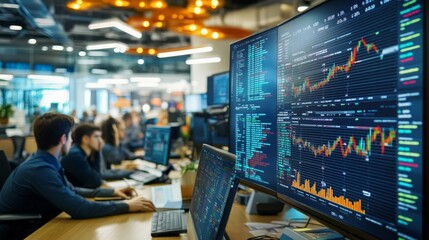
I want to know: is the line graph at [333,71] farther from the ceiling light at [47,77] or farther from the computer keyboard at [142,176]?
the ceiling light at [47,77]

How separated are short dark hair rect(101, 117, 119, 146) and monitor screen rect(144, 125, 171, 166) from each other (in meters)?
0.95

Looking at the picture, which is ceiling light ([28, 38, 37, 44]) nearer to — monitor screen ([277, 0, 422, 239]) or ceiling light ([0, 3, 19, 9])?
ceiling light ([0, 3, 19, 9])

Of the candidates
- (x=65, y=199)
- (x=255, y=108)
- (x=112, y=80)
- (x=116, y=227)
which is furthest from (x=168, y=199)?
(x=112, y=80)

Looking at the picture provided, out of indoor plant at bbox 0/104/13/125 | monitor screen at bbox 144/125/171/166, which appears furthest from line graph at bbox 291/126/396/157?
indoor plant at bbox 0/104/13/125

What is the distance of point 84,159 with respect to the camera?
332 centimetres

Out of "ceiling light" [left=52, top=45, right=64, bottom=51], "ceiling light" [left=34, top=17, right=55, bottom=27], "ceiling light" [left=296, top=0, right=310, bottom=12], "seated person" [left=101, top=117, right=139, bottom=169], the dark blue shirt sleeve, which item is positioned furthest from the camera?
"ceiling light" [left=52, top=45, right=64, bottom=51]

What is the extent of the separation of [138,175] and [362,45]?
295 cm

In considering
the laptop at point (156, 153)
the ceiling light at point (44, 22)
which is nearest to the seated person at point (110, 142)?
the laptop at point (156, 153)

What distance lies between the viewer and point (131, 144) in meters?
7.48

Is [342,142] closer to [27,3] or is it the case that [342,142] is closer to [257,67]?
[257,67]

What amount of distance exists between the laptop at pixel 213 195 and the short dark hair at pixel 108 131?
3165mm

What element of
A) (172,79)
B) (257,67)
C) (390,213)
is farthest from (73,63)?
(390,213)

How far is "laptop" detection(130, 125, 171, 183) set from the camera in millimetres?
3516

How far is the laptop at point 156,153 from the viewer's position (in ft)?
11.5
